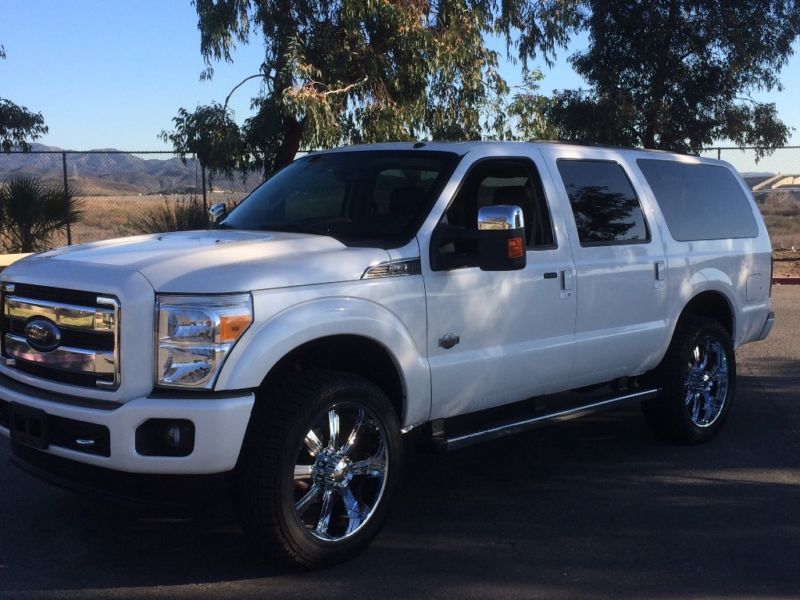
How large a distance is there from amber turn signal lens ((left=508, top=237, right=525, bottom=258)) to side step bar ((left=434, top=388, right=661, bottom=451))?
1.01 metres

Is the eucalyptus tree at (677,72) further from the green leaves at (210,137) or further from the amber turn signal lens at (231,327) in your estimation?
the amber turn signal lens at (231,327)

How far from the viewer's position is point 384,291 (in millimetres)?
4914

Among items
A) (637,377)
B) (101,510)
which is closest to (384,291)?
(101,510)

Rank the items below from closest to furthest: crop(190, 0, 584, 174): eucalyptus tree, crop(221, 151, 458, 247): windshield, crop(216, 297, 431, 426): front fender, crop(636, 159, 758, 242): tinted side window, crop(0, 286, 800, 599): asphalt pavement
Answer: crop(216, 297, 431, 426): front fender
crop(0, 286, 800, 599): asphalt pavement
crop(221, 151, 458, 247): windshield
crop(636, 159, 758, 242): tinted side window
crop(190, 0, 584, 174): eucalyptus tree

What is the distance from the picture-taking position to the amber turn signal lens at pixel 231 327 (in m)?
4.30

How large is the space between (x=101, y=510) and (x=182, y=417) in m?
1.75

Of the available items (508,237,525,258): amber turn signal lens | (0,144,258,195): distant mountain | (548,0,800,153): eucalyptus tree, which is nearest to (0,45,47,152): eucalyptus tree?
(0,144,258,195): distant mountain

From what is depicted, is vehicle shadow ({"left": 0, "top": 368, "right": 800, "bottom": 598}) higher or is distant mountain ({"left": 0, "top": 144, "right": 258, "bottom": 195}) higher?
distant mountain ({"left": 0, "top": 144, "right": 258, "bottom": 195})

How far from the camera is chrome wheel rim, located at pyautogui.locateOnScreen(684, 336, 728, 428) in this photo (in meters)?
7.02

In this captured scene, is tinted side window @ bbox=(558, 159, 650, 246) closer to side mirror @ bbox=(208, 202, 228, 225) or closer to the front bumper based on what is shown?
side mirror @ bbox=(208, 202, 228, 225)

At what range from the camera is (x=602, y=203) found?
641cm

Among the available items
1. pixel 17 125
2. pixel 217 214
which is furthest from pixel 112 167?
pixel 217 214

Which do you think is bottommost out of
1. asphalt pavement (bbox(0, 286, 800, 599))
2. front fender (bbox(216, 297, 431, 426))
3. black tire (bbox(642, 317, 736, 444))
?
asphalt pavement (bbox(0, 286, 800, 599))

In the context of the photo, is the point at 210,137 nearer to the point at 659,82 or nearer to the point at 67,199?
the point at 67,199
